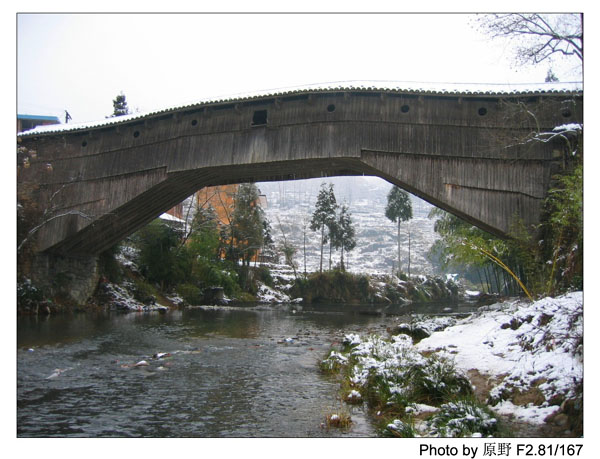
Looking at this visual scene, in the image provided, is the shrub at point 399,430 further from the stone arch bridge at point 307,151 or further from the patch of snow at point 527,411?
the stone arch bridge at point 307,151

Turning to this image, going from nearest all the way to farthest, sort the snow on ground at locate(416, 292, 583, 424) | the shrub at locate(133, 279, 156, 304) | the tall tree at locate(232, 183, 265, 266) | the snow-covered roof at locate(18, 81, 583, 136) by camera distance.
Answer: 1. the snow on ground at locate(416, 292, 583, 424)
2. the snow-covered roof at locate(18, 81, 583, 136)
3. the shrub at locate(133, 279, 156, 304)
4. the tall tree at locate(232, 183, 265, 266)

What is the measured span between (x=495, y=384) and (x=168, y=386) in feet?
16.2

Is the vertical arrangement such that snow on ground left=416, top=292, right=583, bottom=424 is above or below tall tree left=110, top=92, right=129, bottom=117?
below

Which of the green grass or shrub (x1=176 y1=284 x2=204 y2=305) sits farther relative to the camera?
shrub (x1=176 y1=284 x2=204 y2=305)

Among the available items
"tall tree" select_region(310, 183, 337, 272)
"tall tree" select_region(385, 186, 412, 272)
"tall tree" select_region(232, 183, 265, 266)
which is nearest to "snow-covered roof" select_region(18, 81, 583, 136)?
"tall tree" select_region(232, 183, 265, 266)

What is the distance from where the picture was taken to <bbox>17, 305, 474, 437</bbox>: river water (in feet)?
18.4

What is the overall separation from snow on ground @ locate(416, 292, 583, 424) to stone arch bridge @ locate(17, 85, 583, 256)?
15.8ft

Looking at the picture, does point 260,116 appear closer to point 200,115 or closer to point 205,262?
point 200,115

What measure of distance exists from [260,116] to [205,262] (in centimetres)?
1382

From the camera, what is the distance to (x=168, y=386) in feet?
24.8

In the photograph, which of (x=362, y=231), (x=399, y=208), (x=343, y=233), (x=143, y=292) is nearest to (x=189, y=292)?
(x=143, y=292)

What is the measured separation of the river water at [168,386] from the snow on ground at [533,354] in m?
1.89

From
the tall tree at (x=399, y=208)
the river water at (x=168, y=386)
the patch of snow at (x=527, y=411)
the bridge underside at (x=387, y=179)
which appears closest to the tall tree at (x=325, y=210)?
the tall tree at (x=399, y=208)

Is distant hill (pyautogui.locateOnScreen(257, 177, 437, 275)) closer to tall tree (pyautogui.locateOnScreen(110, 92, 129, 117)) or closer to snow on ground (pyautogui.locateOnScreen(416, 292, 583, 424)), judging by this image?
tall tree (pyautogui.locateOnScreen(110, 92, 129, 117))
